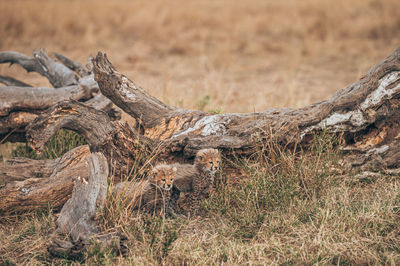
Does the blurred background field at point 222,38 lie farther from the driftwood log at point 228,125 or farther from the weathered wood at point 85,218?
the weathered wood at point 85,218

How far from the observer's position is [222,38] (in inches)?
535

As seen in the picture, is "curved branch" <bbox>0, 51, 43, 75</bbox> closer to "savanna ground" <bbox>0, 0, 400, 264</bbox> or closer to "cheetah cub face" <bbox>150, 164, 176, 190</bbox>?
"savanna ground" <bbox>0, 0, 400, 264</bbox>

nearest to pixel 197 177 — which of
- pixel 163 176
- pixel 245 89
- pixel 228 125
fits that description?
pixel 163 176

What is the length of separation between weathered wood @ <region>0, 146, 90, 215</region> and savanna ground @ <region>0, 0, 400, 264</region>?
0.11 metres

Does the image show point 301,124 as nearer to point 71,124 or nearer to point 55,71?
point 71,124

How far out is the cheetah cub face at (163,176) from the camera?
132 inches

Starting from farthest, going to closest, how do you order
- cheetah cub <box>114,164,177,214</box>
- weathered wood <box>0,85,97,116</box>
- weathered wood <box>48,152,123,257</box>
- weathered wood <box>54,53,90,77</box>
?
weathered wood <box>54,53,90,77</box> → weathered wood <box>0,85,97,116</box> → cheetah cub <box>114,164,177,214</box> → weathered wood <box>48,152,123,257</box>

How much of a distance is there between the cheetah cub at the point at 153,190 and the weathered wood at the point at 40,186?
0.63 m

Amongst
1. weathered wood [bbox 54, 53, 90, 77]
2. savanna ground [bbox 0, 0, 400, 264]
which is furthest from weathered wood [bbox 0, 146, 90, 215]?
weathered wood [bbox 54, 53, 90, 77]

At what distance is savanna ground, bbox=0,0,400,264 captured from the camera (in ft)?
9.79

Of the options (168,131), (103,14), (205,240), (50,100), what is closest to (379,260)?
(205,240)

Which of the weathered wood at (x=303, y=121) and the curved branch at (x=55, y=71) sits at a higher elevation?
the curved branch at (x=55, y=71)

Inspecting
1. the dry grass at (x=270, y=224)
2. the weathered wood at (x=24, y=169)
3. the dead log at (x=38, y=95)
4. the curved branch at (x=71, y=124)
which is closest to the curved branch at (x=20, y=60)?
the dead log at (x=38, y=95)

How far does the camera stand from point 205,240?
3.13 meters
